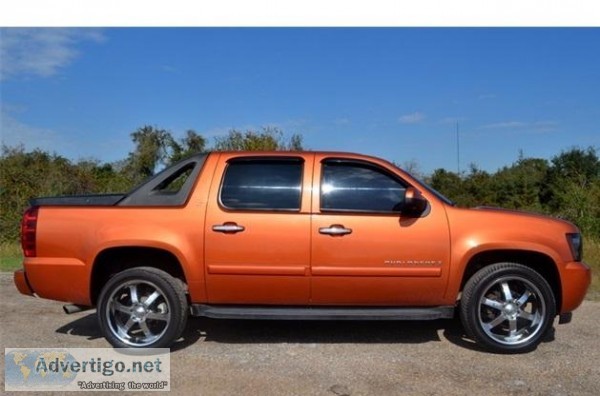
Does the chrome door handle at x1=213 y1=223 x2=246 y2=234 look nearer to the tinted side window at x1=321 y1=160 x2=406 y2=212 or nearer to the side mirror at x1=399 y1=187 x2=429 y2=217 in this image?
the tinted side window at x1=321 y1=160 x2=406 y2=212

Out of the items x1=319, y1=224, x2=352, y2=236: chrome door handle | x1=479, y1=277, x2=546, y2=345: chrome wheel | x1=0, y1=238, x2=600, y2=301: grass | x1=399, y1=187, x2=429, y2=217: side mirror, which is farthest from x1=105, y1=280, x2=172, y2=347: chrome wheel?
x1=0, y1=238, x2=600, y2=301: grass

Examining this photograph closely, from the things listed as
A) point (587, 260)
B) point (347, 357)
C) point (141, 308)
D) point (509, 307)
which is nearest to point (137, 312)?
point (141, 308)

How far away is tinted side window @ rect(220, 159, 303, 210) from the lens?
4820mm

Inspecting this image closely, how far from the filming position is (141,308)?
4824 mm

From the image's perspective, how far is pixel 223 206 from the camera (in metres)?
4.80

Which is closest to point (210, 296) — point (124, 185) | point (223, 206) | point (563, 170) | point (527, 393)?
point (223, 206)

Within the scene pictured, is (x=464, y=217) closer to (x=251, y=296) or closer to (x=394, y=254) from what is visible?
(x=394, y=254)

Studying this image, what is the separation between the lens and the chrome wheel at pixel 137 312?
4785 millimetres

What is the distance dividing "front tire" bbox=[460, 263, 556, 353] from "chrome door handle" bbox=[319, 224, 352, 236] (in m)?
1.21

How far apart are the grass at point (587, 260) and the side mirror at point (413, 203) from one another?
3.83m

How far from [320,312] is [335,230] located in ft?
2.45

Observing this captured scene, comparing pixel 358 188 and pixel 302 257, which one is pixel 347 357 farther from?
pixel 358 188

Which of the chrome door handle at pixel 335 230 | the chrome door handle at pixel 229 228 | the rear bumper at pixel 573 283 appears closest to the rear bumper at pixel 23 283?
the chrome door handle at pixel 229 228

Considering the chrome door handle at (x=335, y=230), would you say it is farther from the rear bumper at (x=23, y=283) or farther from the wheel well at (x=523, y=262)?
the rear bumper at (x=23, y=283)
